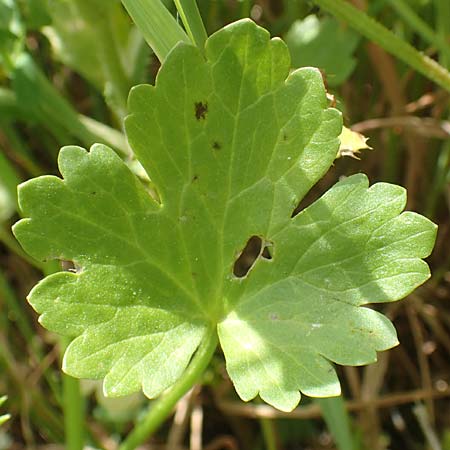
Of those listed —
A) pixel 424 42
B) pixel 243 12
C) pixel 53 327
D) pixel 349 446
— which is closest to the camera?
pixel 53 327

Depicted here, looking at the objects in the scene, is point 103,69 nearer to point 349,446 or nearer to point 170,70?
point 170,70

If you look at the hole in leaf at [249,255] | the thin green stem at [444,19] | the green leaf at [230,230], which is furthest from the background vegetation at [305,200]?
the green leaf at [230,230]

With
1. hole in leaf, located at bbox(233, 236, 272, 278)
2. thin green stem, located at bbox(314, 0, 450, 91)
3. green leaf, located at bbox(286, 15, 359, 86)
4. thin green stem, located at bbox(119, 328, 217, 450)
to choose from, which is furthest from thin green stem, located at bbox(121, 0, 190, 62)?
hole in leaf, located at bbox(233, 236, 272, 278)

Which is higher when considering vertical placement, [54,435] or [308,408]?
[54,435]

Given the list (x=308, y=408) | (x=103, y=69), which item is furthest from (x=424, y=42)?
(x=308, y=408)

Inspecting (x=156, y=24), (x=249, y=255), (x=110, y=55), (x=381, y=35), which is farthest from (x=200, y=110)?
(x=249, y=255)

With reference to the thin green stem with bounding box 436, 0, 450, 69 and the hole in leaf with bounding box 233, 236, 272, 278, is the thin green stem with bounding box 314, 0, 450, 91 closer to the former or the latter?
the thin green stem with bounding box 436, 0, 450, 69

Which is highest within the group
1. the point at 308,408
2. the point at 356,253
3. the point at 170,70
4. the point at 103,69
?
the point at 170,70

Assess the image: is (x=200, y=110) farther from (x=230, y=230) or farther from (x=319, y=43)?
(x=319, y=43)
